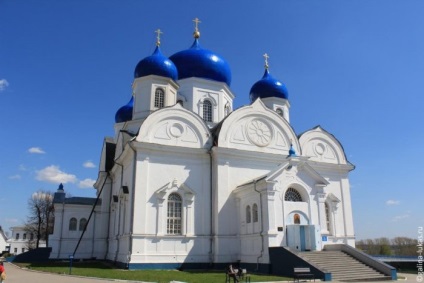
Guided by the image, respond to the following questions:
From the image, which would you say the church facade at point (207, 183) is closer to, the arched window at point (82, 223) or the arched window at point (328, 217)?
the arched window at point (328, 217)

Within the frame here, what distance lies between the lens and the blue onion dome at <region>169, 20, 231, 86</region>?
25.2m

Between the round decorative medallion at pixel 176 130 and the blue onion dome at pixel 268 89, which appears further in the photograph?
the blue onion dome at pixel 268 89

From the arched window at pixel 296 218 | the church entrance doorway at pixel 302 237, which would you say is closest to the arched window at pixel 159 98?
the arched window at pixel 296 218

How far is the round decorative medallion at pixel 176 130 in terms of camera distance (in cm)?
2030

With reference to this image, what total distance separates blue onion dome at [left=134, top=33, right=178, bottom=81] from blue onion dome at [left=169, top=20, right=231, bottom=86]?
57.3 inches

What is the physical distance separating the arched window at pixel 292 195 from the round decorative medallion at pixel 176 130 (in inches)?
260

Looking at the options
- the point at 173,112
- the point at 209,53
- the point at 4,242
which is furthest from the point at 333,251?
the point at 4,242

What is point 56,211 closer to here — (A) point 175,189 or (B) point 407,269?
(A) point 175,189

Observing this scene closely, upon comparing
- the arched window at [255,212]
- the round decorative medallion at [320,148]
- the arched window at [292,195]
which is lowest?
the arched window at [255,212]

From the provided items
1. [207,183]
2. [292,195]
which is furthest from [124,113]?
[292,195]

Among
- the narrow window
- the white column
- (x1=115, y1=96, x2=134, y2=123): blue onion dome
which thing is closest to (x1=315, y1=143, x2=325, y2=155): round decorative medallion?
the white column

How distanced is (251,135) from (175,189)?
5.69m

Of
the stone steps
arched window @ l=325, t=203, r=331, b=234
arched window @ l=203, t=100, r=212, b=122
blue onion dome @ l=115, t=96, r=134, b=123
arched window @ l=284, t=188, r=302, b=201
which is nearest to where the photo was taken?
the stone steps

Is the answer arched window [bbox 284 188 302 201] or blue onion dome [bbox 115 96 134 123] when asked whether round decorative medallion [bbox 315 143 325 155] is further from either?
blue onion dome [bbox 115 96 134 123]
